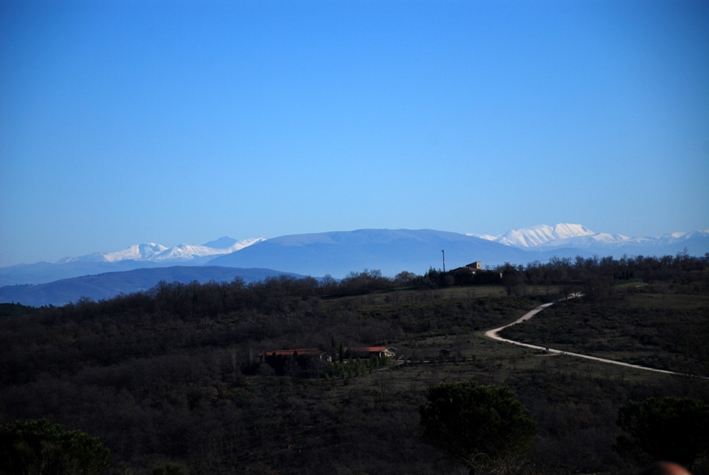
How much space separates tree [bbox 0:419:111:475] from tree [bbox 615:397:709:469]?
1194cm

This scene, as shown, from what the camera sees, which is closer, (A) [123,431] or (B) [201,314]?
(A) [123,431]

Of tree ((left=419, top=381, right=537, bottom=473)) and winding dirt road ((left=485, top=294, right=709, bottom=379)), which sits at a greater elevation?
tree ((left=419, top=381, right=537, bottom=473))

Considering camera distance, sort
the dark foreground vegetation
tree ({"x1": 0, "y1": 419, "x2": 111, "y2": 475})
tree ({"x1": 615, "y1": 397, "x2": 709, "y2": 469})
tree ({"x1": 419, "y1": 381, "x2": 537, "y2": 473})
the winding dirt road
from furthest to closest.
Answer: the winding dirt road, the dark foreground vegetation, tree ({"x1": 419, "y1": 381, "x2": 537, "y2": 473}), tree ({"x1": 615, "y1": 397, "x2": 709, "y2": 469}), tree ({"x1": 0, "y1": 419, "x2": 111, "y2": 475})

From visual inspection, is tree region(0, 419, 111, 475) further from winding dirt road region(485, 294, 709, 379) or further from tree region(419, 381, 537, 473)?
winding dirt road region(485, 294, 709, 379)

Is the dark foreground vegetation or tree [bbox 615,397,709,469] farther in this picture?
the dark foreground vegetation

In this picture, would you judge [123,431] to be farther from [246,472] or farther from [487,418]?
[487,418]

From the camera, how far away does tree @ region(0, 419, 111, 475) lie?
12.6 meters

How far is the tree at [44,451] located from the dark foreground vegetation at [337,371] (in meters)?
2.49

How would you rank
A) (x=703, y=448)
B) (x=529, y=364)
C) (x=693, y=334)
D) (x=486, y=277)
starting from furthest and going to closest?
(x=486, y=277) < (x=693, y=334) < (x=529, y=364) < (x=703, y=448)

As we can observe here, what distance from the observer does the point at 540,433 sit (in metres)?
21.4

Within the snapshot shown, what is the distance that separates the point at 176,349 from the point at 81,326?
15526 millimetres

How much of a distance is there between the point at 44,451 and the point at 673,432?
1300cm

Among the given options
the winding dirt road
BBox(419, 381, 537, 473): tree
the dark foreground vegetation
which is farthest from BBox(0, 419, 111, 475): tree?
the winding dirt road

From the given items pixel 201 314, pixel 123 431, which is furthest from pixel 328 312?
pixel 123 431
